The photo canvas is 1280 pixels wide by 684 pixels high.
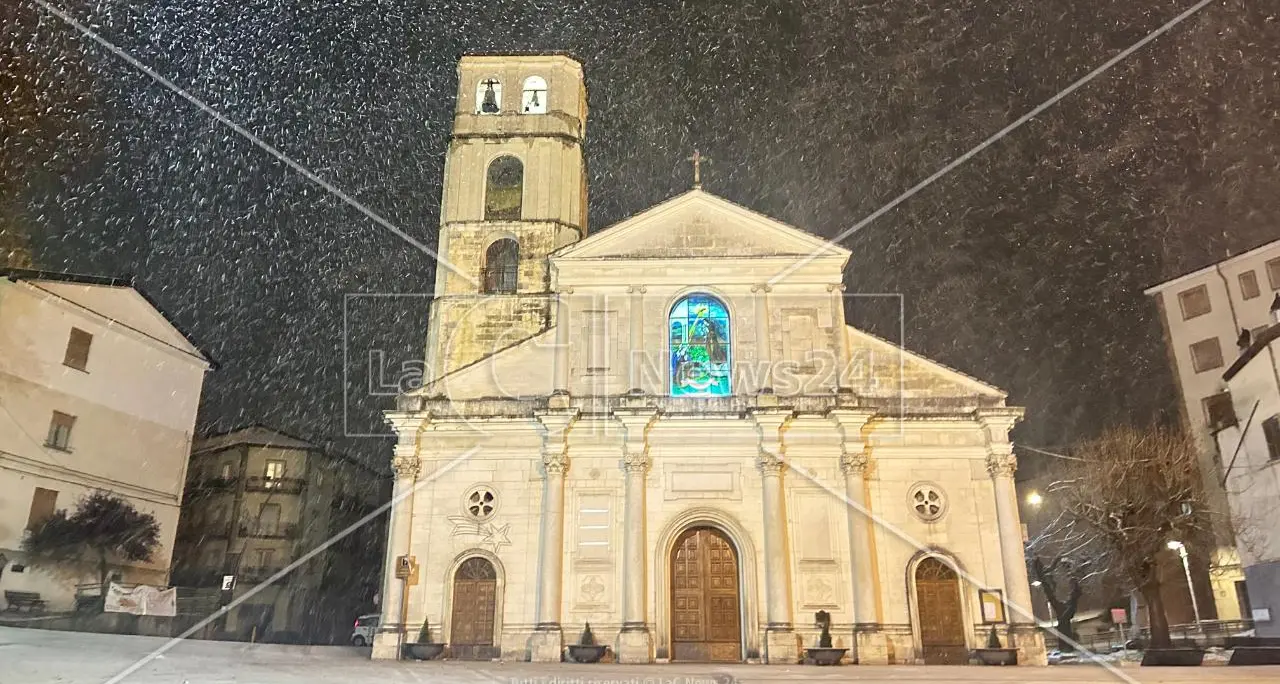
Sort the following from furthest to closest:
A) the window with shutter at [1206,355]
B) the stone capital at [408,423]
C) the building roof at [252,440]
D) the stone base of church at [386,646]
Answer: the building roof at [252,440] < the window with shutter at [1206,355] < the stone capital at [408,423] < the stone base of church at [386,646]

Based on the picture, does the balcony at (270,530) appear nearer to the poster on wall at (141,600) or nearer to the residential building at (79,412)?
the residential building at (79,412)

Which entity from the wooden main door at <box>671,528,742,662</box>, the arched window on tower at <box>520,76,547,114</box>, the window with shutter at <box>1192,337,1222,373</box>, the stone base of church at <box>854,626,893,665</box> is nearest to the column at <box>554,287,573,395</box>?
the wooden main door at <box>671,528,742,662</box>

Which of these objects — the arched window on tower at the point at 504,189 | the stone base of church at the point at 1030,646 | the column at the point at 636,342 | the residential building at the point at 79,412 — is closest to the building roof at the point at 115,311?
the residential building at the point at 79,412

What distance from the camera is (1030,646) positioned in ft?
64.7

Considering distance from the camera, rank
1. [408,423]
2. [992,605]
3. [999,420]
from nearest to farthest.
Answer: [992,605] → [999,420] → [408,423]

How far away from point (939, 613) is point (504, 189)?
19.8 meters

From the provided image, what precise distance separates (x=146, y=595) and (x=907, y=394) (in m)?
22.9

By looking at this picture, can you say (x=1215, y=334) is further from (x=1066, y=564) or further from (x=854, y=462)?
(x=854, y=462)

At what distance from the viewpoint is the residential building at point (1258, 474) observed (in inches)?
1122

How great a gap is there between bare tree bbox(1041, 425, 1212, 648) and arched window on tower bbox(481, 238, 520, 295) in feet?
66.4

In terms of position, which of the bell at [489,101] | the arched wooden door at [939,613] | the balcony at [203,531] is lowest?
the arched wooden door at [939,613]

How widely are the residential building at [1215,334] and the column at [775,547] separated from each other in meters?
19.9

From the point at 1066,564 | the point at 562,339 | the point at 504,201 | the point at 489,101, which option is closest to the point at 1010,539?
the point at 562,339

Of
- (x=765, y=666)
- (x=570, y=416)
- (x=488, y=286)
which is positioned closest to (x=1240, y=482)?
(x=765, y=666)
